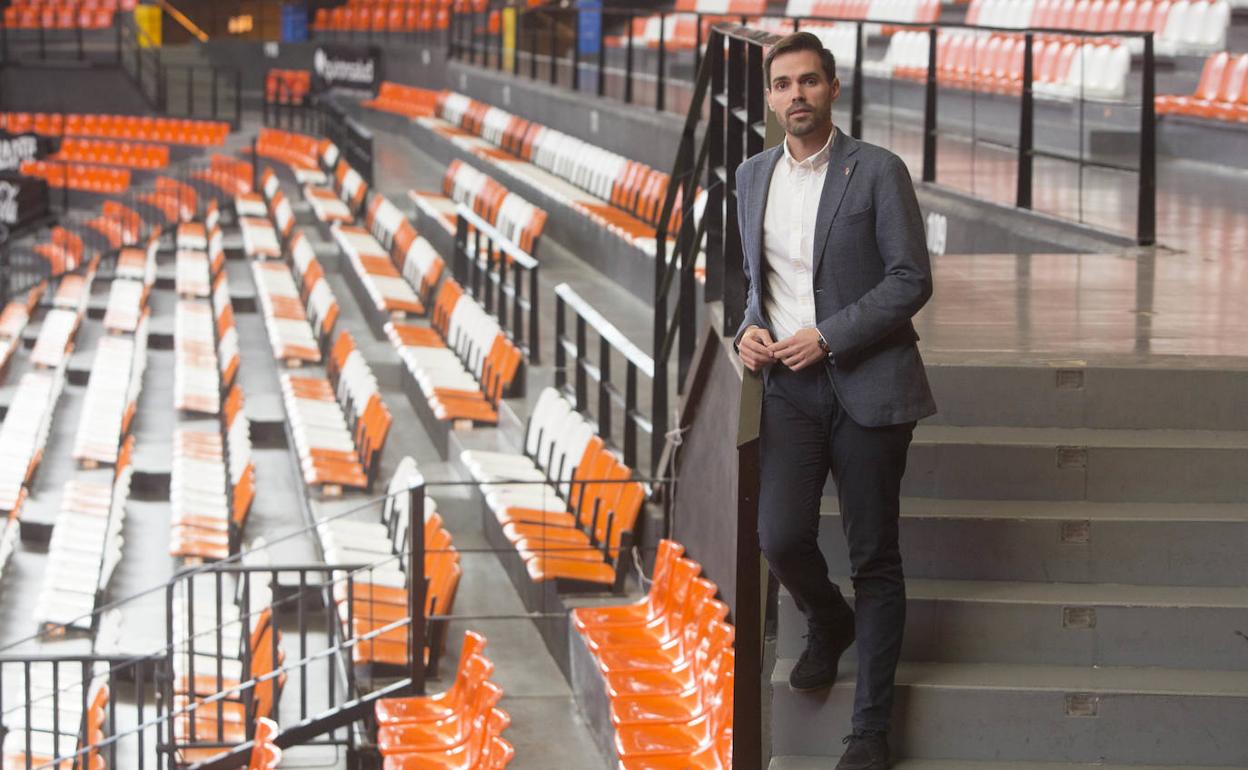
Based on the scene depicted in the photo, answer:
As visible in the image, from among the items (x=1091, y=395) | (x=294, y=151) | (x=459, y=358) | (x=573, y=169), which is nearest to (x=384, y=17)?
(x=294, y=151)

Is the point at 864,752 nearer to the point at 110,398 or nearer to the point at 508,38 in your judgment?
the point at 110,398

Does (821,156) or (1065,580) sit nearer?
(821,156)

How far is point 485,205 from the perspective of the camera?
12289 mm

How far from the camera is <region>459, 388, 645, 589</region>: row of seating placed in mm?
5391

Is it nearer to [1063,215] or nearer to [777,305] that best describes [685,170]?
[1063,215]

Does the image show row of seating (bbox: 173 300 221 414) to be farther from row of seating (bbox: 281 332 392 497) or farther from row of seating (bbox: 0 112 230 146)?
row of seating (bbox: 0 112 230 146)

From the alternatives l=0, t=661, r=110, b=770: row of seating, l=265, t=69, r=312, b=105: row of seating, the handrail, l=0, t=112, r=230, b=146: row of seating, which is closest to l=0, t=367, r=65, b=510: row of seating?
l=0, t=661, r=110, b=770: row of seating

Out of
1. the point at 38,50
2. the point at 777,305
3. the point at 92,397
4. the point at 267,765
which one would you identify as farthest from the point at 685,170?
the point at 38,50

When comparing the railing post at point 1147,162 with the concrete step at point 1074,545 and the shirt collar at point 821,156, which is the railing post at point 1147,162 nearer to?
the concrete step at point 1074,545

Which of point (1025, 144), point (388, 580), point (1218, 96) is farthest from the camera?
point (1218, 96)

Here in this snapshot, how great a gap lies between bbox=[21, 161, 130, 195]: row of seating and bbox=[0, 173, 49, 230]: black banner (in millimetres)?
1085

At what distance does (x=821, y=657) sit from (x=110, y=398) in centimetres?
886

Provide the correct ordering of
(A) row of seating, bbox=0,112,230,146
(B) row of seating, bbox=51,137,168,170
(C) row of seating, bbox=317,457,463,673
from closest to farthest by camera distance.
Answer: (C) row of seating, bbox=317,457,463,673 < (B) row of seating, bbox=51,137,168,170 < (A) row of seating, bbox=0,112,230,146

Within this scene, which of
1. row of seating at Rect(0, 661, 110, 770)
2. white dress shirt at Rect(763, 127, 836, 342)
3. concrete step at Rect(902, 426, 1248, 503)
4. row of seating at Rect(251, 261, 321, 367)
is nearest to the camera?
white dress shirt at Rect(763, 127, 836, 342)
